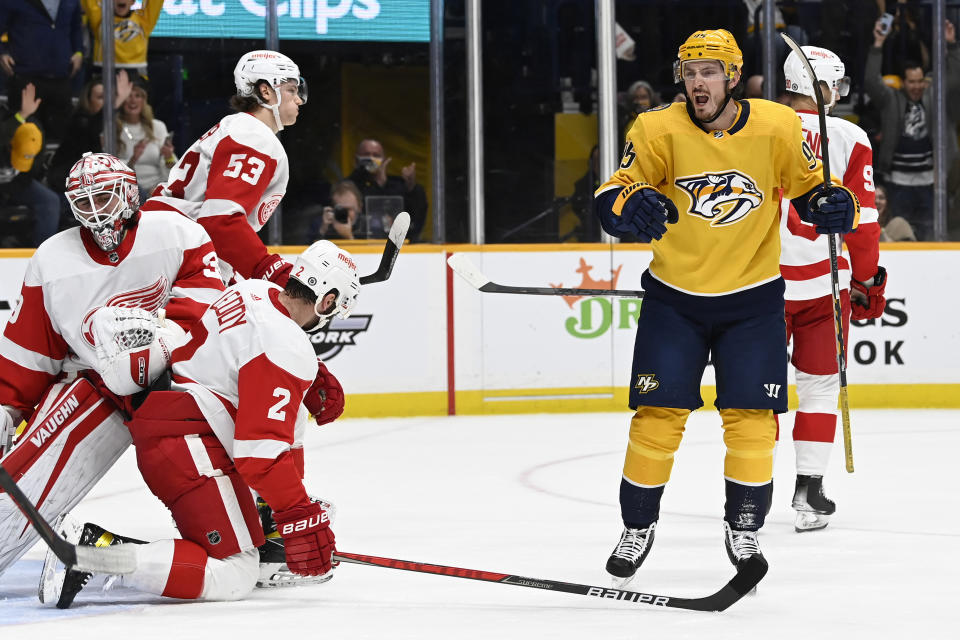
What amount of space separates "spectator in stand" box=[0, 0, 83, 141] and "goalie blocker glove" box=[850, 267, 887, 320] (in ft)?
13.1

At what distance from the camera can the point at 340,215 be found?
6953 millimetres

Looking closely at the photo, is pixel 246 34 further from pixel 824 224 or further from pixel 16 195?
pixel 824 224

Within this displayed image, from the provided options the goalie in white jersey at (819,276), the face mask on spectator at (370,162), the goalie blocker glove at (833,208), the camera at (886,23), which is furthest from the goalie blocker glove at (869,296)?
the camera at (886,23)

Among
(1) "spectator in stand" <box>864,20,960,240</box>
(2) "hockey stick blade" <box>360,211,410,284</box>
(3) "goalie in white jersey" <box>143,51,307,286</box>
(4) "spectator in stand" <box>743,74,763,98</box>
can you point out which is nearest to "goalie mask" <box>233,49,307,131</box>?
(3) "goalie in white jersey" <box>143,51,307,286</box>

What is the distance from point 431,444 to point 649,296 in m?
2.69

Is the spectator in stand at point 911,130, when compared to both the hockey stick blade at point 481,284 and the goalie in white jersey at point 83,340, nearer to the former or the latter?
the hockey stick blade at point 481,284

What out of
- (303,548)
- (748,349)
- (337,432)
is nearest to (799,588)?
(748,349)

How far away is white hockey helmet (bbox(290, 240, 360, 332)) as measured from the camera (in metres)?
2.94

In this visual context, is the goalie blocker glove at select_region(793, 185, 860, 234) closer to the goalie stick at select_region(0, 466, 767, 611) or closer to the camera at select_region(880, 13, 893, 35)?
the goalie stick at select_region(0, 466, 767, 611)

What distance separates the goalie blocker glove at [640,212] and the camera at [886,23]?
476cm

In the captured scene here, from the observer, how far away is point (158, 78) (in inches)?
266

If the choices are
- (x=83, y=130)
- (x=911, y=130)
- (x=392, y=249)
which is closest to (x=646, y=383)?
(x=392, y=249)

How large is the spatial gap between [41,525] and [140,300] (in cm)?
63

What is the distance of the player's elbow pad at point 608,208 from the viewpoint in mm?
2988
